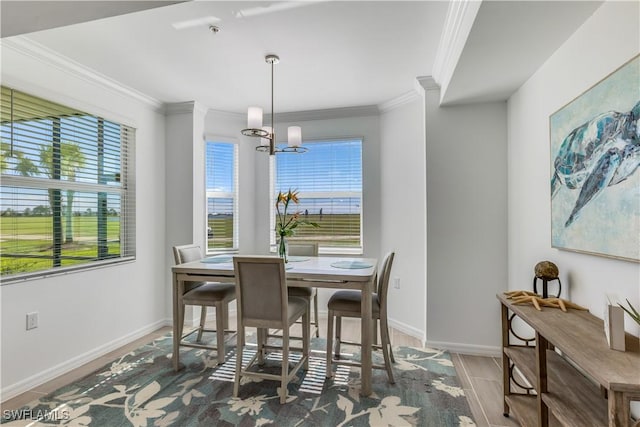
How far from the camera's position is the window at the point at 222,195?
3957 millimetres

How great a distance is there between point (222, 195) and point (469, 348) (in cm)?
321

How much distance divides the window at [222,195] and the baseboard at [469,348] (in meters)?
2.59

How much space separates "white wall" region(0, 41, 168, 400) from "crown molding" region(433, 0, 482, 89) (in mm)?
2986

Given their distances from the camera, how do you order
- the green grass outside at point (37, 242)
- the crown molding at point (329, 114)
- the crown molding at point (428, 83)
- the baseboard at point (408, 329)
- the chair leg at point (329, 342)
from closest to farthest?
1. the green grass outside at point (37, 242)
2. the chair leg at point (329, 342)
3. the crown molding at point (428, 83)
4. the baseboard at point (408, 329)
5. the crown molding at point (329, 114)

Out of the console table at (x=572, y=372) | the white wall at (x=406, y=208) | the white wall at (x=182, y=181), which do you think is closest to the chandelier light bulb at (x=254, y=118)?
the white wall at (x=182, y=181)

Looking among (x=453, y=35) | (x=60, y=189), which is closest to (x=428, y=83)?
(x=453, y=35)

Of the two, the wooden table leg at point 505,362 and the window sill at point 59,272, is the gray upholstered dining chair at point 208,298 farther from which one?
the wooden table leg at point 505,362

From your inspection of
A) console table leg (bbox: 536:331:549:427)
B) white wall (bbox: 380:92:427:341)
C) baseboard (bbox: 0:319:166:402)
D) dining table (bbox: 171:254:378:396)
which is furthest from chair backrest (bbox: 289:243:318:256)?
console table leg (bbox: 536:331:549:427)

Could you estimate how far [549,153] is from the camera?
205 centimetres

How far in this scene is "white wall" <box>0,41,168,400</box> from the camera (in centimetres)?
223

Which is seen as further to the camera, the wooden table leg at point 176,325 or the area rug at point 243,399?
the wooden table leg at point 176,325

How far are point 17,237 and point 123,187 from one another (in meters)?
1.07

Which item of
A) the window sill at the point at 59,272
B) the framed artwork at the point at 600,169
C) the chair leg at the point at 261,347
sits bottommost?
the chair leg at the point at 261,347

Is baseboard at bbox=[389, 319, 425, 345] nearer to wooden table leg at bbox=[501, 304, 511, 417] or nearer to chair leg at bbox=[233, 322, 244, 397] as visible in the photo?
wooden table leg at bbox=[501, 304, 511, 417]
